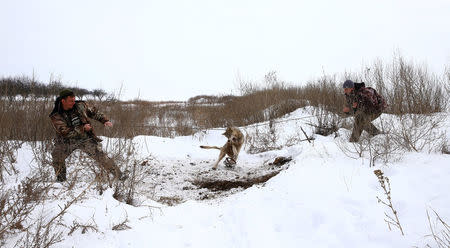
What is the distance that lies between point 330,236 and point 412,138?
10.0 feet

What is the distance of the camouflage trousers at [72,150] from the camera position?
3539mm

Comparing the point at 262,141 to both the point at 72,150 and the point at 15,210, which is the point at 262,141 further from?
the point at 15,210

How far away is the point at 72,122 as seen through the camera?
4395mm

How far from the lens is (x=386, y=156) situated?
373cm

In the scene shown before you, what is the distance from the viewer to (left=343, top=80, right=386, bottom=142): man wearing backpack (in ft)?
17.4

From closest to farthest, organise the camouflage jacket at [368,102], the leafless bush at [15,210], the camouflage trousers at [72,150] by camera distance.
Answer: the leafless bush at [15,210] < the camouflage trousers at [72,150] < the camouflage jacket at [368,102]

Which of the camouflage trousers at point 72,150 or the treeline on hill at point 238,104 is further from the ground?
the treeline on hill at point 238,104

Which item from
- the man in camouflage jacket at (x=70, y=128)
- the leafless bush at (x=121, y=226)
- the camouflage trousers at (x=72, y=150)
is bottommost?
the leafless bush at (x=121, y=226)

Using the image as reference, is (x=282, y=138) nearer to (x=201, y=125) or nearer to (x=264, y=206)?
(x=201, y=125)

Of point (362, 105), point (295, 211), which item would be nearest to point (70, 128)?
point (295, 211)

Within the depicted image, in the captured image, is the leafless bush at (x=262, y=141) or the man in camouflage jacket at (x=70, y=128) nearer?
the man in camouflage jacket at (x=70, y=128)

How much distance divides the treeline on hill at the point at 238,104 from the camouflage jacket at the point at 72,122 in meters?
0.61

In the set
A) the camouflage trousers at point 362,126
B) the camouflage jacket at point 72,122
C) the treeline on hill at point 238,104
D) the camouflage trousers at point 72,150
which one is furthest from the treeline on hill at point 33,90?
the camouflage trousers at point 362,126

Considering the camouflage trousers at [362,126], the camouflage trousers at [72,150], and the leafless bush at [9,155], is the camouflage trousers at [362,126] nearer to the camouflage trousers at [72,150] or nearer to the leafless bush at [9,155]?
the camouflage trousers at [72,150]
